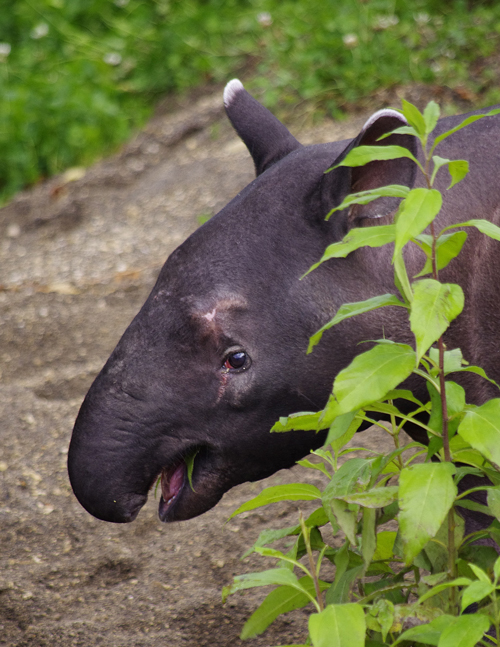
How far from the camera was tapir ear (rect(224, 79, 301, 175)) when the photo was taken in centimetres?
260

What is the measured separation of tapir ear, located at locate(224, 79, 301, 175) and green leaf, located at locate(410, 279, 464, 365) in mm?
1171

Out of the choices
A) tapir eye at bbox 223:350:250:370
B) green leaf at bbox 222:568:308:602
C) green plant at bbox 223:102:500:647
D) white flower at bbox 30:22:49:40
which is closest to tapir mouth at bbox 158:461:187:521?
tapir eye at bbox 223:350:250:370

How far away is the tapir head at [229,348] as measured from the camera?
219cm

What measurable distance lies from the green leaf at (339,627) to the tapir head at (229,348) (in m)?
0.79

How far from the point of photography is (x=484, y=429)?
1506mm

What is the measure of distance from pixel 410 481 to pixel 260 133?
1387 millimetres

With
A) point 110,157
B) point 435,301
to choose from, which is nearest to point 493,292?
A: point 435,301

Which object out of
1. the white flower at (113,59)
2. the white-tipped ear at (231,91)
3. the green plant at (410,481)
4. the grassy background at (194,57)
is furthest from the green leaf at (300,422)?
the white flower at (113,59)

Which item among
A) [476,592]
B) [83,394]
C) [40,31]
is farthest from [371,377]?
[40,31]

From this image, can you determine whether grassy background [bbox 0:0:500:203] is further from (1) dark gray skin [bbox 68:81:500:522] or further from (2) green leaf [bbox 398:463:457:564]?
(2) green leaf [bbox 398:463:457:564]

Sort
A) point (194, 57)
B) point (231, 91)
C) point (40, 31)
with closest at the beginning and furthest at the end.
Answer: point (231, 91), point (194, 57), point (40, 31)

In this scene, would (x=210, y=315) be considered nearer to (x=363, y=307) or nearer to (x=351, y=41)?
(x=363, y=307)

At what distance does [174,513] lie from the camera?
2.36 meters

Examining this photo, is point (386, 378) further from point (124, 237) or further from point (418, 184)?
point (124, 237)
